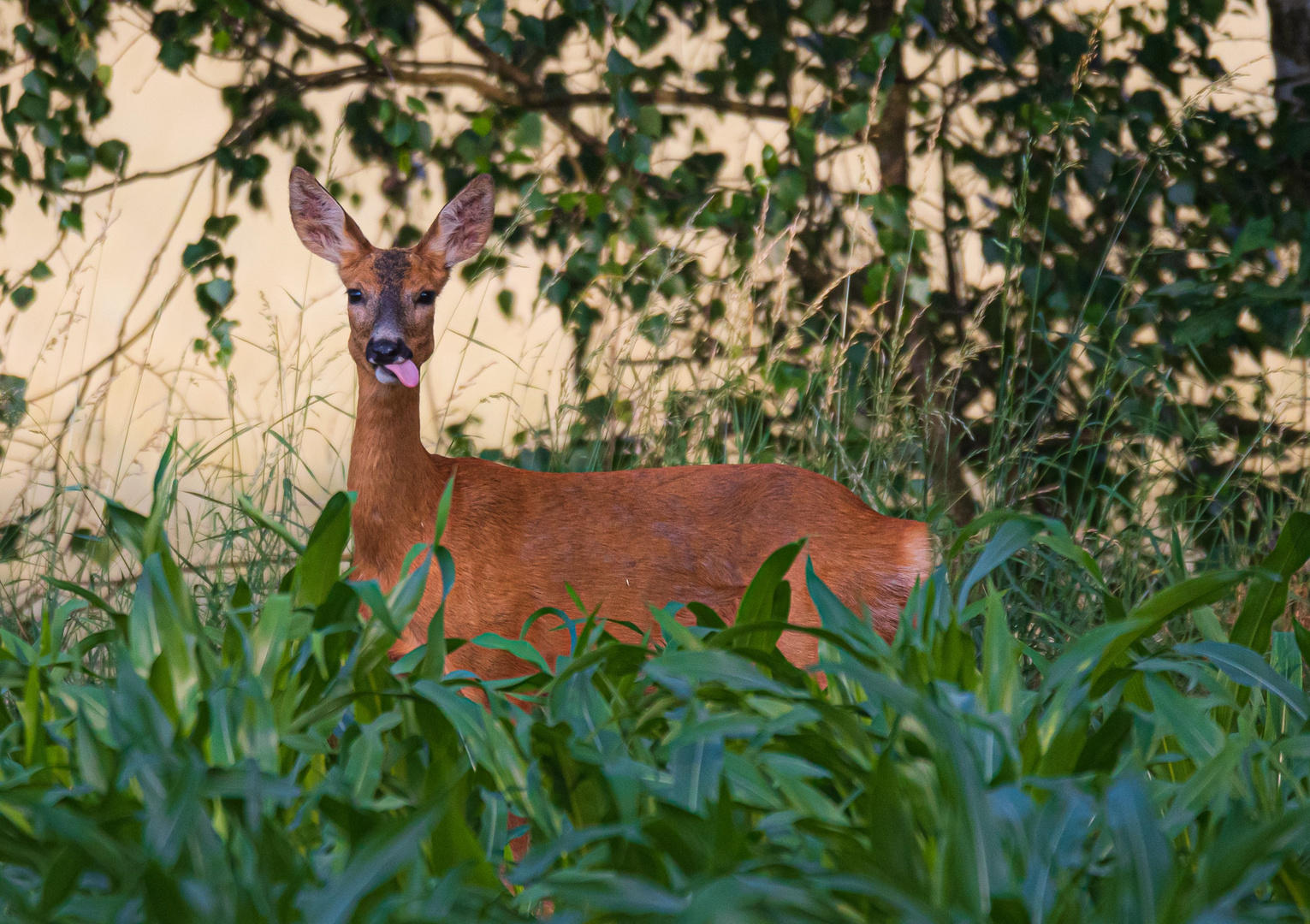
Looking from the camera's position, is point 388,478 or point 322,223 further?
point 322,223

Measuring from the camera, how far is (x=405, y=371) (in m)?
3.02

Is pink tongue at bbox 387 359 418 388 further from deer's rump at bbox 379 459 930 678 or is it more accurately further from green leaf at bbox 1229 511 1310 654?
green leaf at bbox 1229 511 1310 654

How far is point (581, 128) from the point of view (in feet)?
15.7

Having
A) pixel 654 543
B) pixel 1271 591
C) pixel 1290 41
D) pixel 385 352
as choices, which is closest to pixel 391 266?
pixel 385 352

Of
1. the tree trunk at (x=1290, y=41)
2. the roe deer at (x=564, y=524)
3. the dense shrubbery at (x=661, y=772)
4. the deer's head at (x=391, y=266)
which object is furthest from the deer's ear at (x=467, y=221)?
the tree trunk at (x=1290, y=41)

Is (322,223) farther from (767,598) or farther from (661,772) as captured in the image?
(661,772)

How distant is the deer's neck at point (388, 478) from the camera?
298 centimetres

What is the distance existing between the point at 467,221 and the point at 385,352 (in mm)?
550

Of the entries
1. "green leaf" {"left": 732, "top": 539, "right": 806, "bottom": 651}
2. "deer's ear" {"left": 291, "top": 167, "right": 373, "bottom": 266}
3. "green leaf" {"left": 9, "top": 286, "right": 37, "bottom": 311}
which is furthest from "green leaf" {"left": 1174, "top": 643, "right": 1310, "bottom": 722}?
"green leaf" {"left": 9, "top": 286, "right": 37, "bottom": 311}

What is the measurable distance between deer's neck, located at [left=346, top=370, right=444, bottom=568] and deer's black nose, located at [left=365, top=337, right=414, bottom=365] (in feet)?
0.21

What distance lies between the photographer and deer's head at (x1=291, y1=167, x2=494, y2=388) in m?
3.06

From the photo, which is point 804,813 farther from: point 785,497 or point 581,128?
point 581,128

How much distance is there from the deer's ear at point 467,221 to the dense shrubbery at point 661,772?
1.49 metres

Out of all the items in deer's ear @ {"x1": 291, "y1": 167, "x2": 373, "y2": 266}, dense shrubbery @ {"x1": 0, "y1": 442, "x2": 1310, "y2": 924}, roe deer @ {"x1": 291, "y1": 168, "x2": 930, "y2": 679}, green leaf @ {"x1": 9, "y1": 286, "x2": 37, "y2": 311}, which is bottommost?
dense shrubbery @ {"x1": 0, "y1": 442, "x2": 1310, "y2": 924}
